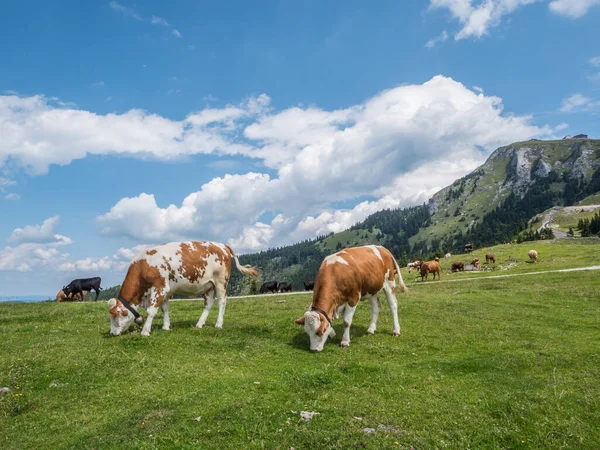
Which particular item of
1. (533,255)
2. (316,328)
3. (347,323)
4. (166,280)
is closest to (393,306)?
(347,323)

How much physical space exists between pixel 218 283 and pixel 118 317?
4.39 metres

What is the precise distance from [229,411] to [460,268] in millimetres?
60411

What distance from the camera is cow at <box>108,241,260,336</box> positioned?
16.1m

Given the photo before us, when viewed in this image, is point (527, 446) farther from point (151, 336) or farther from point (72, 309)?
point (72, 309)

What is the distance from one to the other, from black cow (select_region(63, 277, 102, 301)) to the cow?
30.1 m

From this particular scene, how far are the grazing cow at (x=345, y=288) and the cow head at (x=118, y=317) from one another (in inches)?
286

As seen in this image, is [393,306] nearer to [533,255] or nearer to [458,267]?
[458,267]

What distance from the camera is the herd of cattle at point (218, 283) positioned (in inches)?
588

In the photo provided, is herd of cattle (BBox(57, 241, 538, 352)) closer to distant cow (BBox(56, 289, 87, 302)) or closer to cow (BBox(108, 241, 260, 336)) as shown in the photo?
cow (BBox(108, 241, 260, 336))

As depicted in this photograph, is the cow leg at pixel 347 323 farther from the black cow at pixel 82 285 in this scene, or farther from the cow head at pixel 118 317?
the black cow at pixel 82 285

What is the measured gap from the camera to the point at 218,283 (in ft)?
59.2

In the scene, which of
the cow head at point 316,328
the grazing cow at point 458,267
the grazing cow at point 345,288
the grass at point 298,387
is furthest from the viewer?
the grazing cow at point 458,267

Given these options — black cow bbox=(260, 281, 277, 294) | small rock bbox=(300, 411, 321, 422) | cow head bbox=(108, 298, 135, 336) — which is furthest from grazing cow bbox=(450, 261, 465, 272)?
small rock bbox=(300, 411, 321, 422)

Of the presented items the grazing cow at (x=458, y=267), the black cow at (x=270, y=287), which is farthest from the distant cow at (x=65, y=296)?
the grazing cow at (x=458, y=267)
